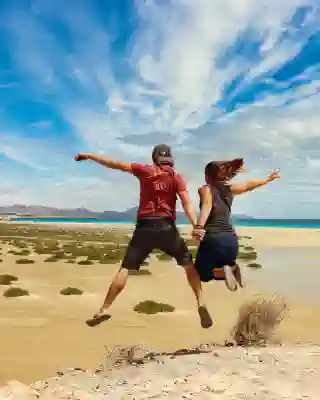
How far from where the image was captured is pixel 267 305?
27.2 ft

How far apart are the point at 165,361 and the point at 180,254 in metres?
1.53

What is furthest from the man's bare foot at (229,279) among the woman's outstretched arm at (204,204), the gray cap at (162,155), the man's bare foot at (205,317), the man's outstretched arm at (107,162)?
the man's outstretched arm at (107,162)

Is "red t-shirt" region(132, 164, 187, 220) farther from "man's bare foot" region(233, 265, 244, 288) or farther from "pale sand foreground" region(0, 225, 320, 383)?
"pale sand foreground" region(0, 225, 320, 383)

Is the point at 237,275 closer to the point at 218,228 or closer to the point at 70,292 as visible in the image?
the point at 218,228

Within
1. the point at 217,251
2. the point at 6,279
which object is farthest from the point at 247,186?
the point at 6,279

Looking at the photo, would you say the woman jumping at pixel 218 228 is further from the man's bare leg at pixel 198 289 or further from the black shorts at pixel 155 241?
the black shorts at pixel 155 241

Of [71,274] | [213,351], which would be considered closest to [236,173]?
[213,351]

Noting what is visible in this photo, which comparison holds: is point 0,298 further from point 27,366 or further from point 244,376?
point 244,376

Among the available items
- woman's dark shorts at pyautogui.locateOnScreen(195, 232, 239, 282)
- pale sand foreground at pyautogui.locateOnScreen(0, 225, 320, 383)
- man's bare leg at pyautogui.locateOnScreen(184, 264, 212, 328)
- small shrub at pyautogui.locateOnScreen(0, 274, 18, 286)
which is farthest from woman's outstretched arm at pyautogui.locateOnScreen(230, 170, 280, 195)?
small shrub at pyautogui.locateOnScreen(0, 274, 18, 286)

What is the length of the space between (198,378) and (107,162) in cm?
281

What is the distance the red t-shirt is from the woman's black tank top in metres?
0.50

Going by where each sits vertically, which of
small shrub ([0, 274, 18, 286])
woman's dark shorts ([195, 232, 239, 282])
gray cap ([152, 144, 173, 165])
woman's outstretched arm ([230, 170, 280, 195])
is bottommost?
small shrub ([0, 274, 18, 286])

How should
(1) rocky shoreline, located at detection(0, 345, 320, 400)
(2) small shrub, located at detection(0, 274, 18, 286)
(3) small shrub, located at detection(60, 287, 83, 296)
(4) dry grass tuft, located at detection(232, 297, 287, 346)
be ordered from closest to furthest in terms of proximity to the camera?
1. (1) rocky shoreline, located at detection(0, 345, 320, 400)
2. (4) dry grass tuft, located at detection(232, 297, 287, 346)
3. (3) small shrub, located at detection(60, 287, 83, 296)
4. (2) small shrub, located at detection(0, 274, 18, 286)

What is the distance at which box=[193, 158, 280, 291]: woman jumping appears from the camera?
6039mm
